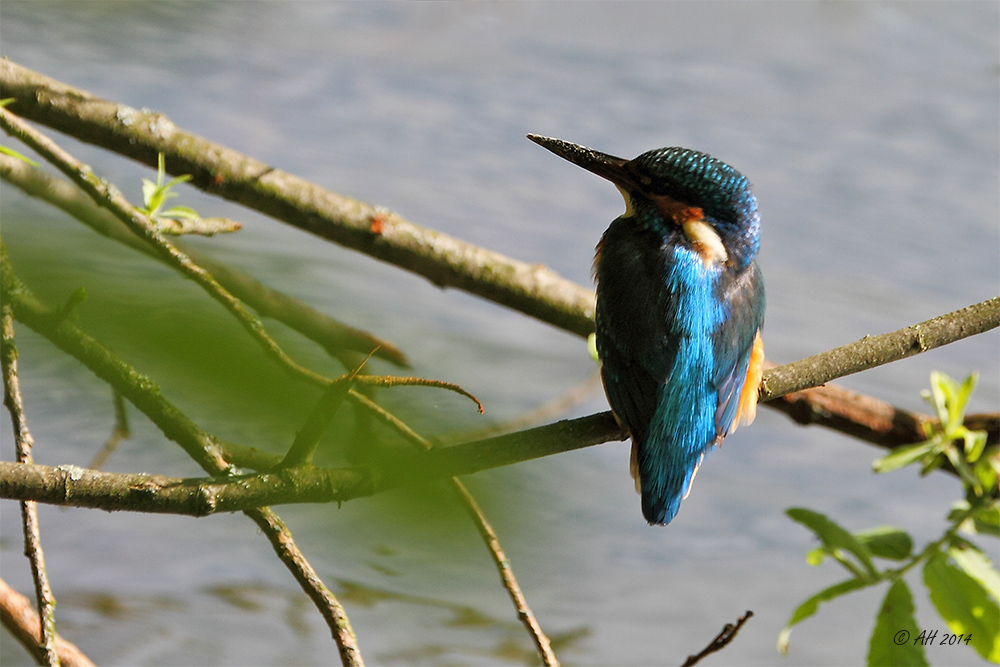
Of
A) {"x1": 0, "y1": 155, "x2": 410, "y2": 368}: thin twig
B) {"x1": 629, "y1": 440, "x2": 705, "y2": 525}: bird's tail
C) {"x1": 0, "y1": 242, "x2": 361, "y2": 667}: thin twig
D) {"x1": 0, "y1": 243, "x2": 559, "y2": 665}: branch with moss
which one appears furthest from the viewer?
{"x1": 629, "y1": 440, "x2": 705, "y2": 525}: bird's tail

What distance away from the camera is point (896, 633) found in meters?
0.97

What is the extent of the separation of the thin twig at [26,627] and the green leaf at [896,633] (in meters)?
0.97

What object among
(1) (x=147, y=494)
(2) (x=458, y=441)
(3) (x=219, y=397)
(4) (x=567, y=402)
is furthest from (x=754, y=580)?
(3) (x=219, y=397)

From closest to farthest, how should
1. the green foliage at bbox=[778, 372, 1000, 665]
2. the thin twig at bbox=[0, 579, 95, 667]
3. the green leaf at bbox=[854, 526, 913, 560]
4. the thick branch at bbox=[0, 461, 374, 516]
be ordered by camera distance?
the thick branch at bbox=[0, 461, 374, 516] → the green foliage at bbox=[778, 372, 1000, 665] → the green leaf at bbox=[854, 526, 913, 560] → the thin twig at bbox=[0, 579, 95, 667]

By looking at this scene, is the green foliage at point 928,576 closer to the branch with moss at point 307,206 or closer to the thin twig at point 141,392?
the thin twig at point 141,392

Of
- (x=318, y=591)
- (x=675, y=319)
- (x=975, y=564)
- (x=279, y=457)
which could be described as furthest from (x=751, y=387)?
(x=279, y=457)

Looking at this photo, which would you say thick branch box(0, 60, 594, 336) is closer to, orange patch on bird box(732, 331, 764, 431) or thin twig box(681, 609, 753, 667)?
orange patch on bird box(732, 331, 764, 431)

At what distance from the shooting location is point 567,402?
1741 millimetres

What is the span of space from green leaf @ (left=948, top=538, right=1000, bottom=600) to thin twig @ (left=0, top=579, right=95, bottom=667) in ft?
3.55

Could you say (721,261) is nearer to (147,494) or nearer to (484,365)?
(484,365)

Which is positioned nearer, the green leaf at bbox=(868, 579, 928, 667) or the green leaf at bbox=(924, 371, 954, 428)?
the green leaf at bbox=(868, 579, 928, 667)

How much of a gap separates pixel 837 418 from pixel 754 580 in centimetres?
39

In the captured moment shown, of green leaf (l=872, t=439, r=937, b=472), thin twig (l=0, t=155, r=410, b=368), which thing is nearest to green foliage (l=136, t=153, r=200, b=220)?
thin twig (l=0, t=155, r=410, b=368)

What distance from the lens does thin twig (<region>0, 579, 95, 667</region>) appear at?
3.92 feet
